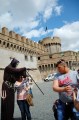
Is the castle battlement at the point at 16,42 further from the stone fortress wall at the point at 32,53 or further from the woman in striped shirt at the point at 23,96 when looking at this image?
the woman in striped shirt at the point at 23,96

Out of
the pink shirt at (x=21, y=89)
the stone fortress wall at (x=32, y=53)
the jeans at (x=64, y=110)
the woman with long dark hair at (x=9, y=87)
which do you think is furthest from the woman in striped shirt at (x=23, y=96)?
the stone fortress wall at (x=32, y=53)

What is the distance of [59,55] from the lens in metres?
55.1

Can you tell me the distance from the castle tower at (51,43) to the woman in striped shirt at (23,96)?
5750cm

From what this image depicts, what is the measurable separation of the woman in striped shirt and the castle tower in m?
57.5

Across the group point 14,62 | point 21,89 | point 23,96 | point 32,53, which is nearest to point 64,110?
point 23,96

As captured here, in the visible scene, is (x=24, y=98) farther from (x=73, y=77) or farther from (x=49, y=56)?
(x=49, y=56)

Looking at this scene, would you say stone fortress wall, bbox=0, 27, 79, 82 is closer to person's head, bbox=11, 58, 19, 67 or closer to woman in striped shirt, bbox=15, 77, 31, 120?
person's head, bbox=11, 58, 19, 67

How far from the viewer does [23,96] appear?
5.82m

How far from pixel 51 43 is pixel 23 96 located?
2283 inches

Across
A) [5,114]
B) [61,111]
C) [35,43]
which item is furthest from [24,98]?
[35,43]

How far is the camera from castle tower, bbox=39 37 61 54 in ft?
208

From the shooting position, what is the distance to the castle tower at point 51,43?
63.5 meters

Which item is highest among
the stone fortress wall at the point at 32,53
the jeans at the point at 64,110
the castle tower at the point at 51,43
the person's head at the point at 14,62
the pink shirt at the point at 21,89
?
the castle tower at the point at 51,43

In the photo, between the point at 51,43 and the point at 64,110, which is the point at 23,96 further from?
the point at 51,43
